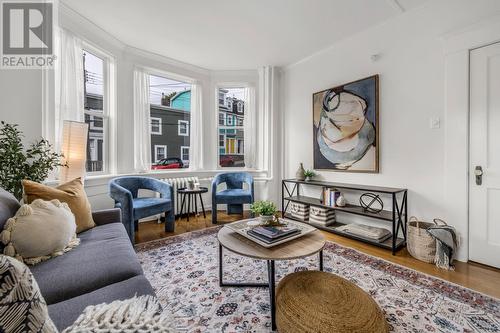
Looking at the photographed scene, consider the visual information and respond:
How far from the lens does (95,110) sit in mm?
3268

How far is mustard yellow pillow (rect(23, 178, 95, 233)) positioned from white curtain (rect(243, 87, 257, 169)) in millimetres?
2890

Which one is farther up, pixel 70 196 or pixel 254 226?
pixel 70 196

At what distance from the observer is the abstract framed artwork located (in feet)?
9.71

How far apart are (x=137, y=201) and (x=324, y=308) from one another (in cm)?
261

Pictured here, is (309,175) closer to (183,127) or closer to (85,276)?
(183,127)

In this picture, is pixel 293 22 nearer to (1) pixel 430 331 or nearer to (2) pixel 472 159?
(2) pixel 472 159

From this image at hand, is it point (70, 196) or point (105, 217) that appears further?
point (105, 217)

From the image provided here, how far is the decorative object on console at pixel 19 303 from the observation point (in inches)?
20.5

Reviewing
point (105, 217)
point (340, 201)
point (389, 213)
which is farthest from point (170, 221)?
point (389, 213)

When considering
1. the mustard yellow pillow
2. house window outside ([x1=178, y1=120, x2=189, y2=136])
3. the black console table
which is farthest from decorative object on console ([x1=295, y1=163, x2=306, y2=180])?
the mustard yellow pillow

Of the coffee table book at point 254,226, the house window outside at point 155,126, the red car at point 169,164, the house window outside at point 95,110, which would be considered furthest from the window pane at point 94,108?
the coffee table book at point 254,226

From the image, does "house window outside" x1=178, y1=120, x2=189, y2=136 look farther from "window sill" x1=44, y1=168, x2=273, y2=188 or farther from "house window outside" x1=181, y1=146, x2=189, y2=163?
"window sill" x1=44, y1=168, x2=273, y2=188

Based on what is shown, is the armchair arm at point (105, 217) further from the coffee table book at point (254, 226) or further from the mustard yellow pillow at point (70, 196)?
the coffee table book at point (254, 226)

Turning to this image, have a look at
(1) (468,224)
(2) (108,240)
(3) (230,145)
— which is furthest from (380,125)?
(2) (108,240)
